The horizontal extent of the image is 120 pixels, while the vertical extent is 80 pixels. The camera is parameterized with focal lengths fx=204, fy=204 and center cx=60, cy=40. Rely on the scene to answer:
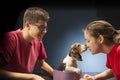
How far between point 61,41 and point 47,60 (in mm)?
92

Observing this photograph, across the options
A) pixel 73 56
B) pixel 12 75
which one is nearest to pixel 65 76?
pixel 73 56

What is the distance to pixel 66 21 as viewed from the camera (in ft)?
2.61

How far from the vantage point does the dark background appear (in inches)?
30.4

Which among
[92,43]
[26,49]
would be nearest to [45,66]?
[26,49]

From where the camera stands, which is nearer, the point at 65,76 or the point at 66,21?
the point at 65,76

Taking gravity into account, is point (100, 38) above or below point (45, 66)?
above

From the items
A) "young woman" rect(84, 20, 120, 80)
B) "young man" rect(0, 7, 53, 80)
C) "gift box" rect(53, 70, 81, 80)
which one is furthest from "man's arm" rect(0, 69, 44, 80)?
"young woman" rect(84, 20, 120, 80)

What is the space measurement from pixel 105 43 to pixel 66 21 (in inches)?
6.8

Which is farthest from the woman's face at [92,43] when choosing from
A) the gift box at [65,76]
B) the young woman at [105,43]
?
the gift box at [65,76]

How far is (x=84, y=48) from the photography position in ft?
2.51

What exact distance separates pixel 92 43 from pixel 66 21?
136 mm

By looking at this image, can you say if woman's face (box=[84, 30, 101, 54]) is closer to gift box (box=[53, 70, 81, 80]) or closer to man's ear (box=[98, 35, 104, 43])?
man's ear (box=[98, 35, 104, 43])

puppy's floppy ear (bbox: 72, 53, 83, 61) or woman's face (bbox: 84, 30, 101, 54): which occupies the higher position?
woman's face (bbox: 84, 30, 101, 54)

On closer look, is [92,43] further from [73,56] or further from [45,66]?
[45,66]
